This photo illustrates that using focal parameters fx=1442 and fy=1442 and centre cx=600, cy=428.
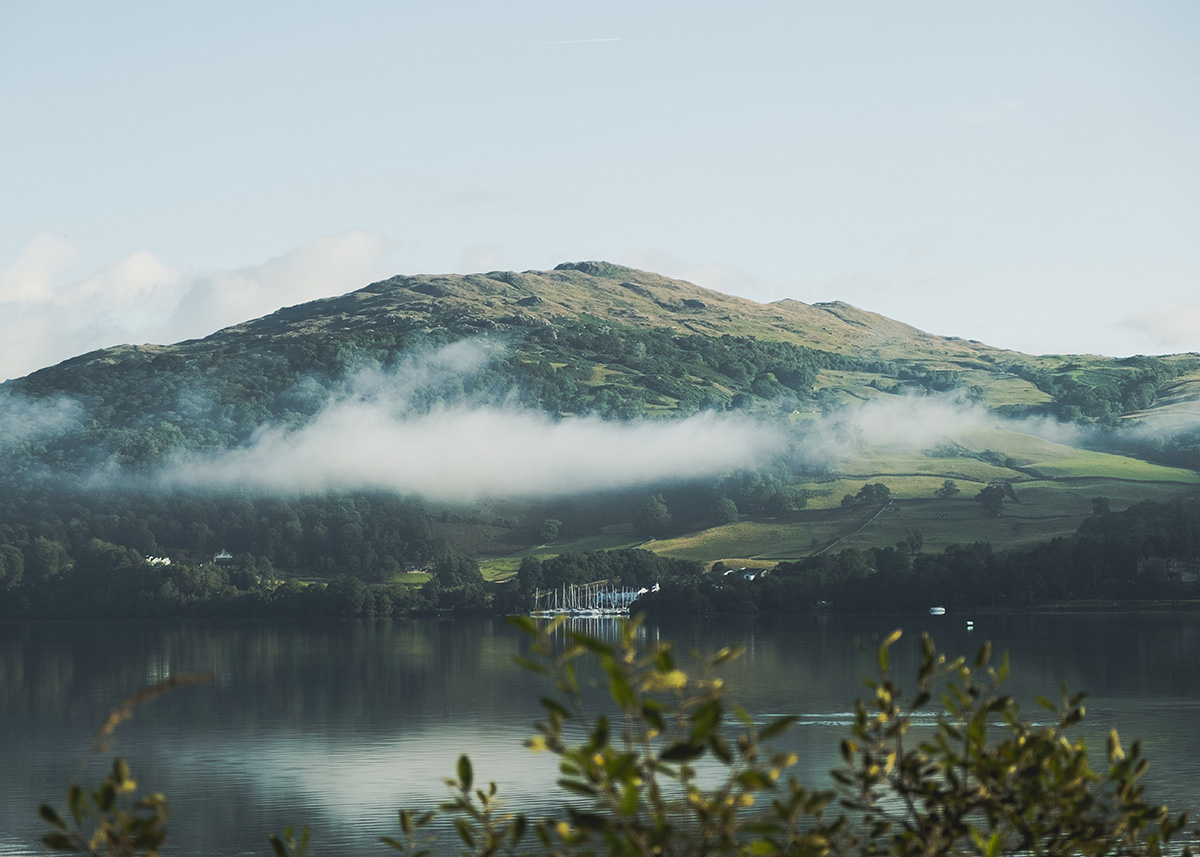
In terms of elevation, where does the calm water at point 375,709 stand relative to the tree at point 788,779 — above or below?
below

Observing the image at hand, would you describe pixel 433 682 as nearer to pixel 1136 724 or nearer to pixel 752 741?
pixel 1136 724

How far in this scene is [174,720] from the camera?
114938 mm

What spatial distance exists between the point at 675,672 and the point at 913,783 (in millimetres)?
4547

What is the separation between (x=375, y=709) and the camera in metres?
118

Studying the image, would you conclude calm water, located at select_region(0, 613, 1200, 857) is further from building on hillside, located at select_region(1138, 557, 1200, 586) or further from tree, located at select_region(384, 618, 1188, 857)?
tree, located at select_region(384, 618, 1188, 857)

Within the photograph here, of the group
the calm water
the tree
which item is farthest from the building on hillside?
the tree

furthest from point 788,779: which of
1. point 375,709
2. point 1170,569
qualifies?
point 1170,569

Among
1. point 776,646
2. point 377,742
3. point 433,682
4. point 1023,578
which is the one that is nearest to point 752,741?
point 377,742

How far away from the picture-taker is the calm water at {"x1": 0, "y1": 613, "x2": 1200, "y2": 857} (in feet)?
236

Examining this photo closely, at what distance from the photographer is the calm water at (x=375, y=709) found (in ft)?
236

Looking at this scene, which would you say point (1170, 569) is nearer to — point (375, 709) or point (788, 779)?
point (375, 709)

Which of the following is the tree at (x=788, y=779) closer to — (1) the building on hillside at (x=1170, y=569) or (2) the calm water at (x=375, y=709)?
(2) the calm water at (x=375, y=709)

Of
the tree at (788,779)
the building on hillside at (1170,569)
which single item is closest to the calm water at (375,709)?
the building on hillside at (1170,569)

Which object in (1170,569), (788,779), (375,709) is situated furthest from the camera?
(1170,569)
